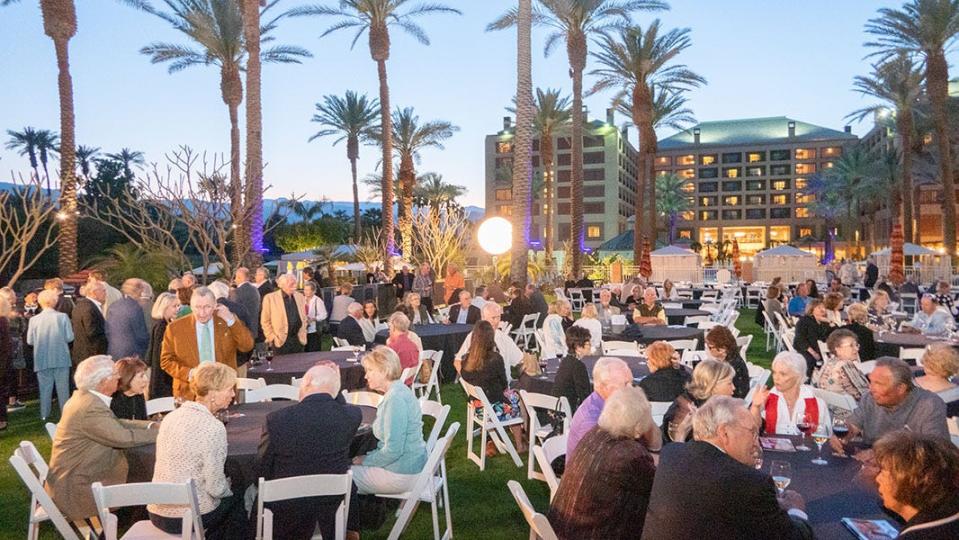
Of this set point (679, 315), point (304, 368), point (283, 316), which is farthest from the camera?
point (679, 315)

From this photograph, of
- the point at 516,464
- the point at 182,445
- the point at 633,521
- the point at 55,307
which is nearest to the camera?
the point at 633,521

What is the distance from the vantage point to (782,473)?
3.52 metres

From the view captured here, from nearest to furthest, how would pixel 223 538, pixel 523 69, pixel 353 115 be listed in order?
pixel 223 538 < pixel 523 69 < pixel 353 115

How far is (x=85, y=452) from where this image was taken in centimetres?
436

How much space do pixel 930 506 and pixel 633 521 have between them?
124 centimetres

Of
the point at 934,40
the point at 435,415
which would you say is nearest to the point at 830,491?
the point at 435,415

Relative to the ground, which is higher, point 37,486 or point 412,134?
point 412,134

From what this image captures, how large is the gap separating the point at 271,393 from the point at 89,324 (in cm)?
383

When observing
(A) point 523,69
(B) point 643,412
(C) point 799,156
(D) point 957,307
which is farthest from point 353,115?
(C) point 799,156

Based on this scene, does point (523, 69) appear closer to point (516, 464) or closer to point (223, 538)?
point (516, 464)

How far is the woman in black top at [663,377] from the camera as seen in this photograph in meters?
5.36

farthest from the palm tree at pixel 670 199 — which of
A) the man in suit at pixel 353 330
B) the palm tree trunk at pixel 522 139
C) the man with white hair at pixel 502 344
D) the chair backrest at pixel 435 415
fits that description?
the chair backrest at pixel 435 415

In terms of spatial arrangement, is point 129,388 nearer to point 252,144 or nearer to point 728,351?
point 728,351

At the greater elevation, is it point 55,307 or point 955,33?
point 955,33
